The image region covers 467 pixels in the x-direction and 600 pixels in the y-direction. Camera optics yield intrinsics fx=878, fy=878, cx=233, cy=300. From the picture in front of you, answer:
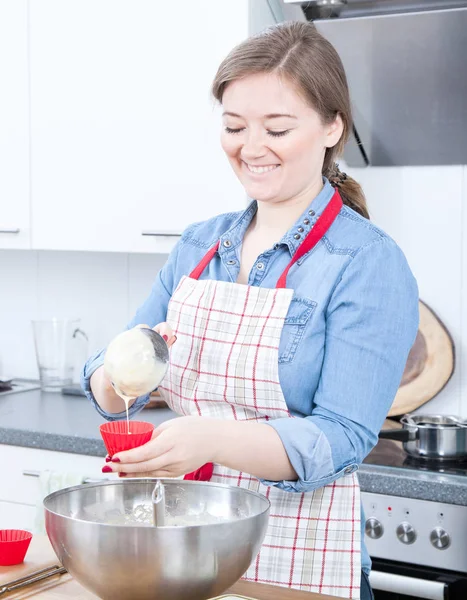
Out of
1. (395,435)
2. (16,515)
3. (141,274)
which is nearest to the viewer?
(395,435)

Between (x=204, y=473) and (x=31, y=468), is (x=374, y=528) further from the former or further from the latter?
(x=31, y=468)

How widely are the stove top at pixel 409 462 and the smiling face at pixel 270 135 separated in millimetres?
818

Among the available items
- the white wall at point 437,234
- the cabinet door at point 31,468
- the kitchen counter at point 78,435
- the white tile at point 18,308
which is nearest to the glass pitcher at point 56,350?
the kitchen counter at point 78,435

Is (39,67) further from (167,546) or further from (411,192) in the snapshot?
(167,546)

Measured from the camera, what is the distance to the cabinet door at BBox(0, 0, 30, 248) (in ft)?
8.23

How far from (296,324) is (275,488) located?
0.83 ft

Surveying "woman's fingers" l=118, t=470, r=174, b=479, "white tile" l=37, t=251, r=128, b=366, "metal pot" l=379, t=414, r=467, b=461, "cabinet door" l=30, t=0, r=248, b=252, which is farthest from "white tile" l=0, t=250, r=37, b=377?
"woman's fingers" l=118, t=470, r=174, b=479

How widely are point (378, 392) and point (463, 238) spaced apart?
1.20 m

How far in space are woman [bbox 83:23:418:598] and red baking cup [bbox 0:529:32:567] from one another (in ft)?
0.85

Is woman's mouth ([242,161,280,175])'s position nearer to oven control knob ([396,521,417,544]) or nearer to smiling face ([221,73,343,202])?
smiling face ([221,73,343,202])

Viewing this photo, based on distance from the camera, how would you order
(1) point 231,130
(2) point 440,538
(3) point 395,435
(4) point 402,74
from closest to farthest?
(1) point 231,130 < (2) point 440,538 < (4) point 402,74 < (3) point 395,435

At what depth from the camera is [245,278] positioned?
144 centimetres

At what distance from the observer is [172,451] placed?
3.39ft

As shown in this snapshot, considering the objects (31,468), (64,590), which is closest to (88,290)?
(31,468)
